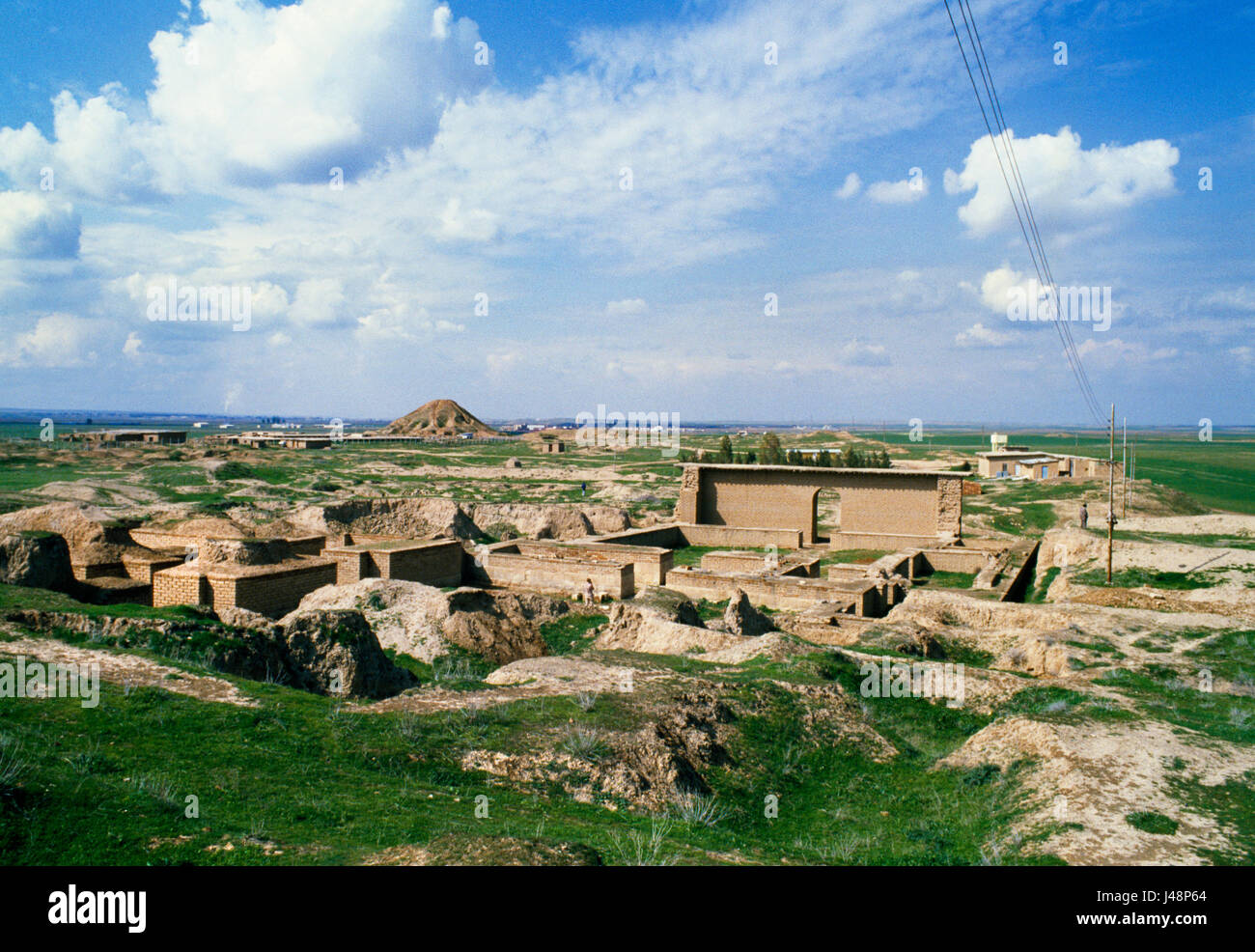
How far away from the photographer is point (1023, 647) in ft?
47.3

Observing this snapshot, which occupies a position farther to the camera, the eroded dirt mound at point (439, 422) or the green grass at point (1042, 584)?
the eroded dirt mound at point (439, 422)

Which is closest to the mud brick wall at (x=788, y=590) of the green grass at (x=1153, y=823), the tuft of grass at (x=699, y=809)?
the green grass at (x=1153, y=823)

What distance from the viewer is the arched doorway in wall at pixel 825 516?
1223 inches

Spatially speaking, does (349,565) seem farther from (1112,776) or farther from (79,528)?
(1112,776)

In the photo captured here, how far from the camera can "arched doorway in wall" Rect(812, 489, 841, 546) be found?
3106cm

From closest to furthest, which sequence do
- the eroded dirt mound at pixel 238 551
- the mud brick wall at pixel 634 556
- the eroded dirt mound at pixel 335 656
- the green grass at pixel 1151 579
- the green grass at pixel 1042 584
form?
the eroded dirt mound at pixel 335 656, the eroded dirt mound at pixel 238 551, the green grass at pixel 1151 579, the green grass at pixel 1042 584, the mud brick wall at pixel 634 556

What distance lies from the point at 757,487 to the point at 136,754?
26477 mm

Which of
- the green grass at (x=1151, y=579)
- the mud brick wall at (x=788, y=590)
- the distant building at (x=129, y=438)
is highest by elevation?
the distant building at (x=129, y=438)

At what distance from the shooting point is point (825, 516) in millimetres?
43594

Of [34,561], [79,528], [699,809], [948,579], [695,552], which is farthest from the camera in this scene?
[695,552]

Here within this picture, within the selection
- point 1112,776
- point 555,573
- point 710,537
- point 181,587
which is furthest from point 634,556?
point 1112,776

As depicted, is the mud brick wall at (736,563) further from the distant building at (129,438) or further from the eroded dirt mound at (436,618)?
the distant building at (129,438)
